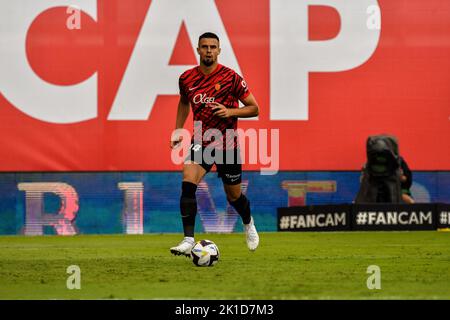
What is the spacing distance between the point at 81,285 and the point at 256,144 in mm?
7939

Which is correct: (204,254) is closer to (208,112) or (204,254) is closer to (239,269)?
(239,269)

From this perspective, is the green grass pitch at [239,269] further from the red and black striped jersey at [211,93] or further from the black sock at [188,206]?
the red and black striped jersey at [211,93]

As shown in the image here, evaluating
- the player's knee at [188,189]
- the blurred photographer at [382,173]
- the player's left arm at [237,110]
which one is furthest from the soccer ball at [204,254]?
the blurred photographer at [382,173]

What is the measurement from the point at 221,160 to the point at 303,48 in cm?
643

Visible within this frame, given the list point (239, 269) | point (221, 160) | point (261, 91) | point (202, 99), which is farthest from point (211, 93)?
point (261, 91)

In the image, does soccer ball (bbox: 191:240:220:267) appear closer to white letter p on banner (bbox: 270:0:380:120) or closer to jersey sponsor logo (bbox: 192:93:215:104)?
jersey sponsor logo (bbox: 192:93:215:104)

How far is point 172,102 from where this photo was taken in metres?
15.0

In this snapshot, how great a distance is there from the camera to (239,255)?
9.97 metres

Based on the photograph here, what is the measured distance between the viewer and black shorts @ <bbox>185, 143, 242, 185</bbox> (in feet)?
29.2

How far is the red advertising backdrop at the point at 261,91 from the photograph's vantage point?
48.8 feet

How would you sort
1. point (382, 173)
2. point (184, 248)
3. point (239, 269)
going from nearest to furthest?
point (239, 269) → point (184, 248) → point (382, 173)
